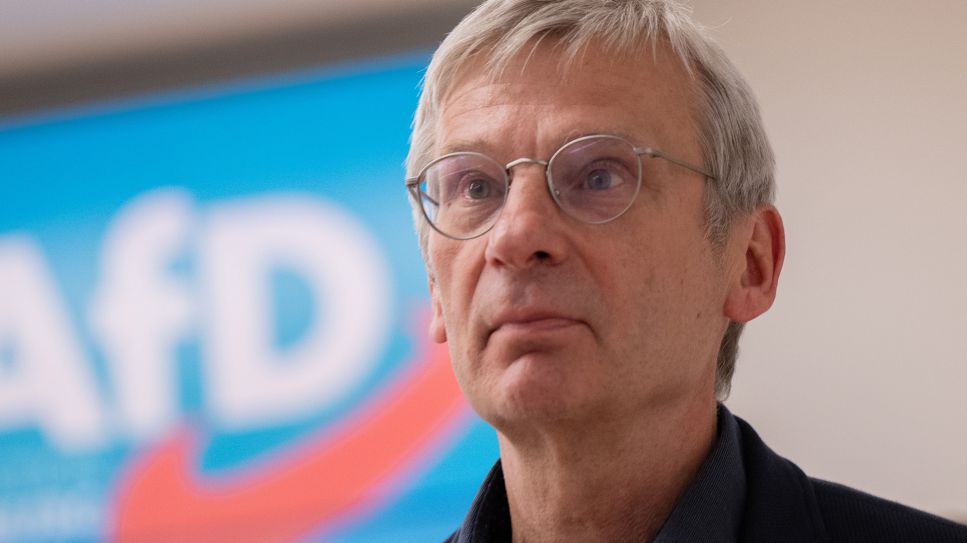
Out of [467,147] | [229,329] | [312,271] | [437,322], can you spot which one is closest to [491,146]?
[467,147]

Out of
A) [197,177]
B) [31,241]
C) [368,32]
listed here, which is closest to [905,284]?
[368,32]

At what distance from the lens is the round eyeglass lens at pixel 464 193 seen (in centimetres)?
129

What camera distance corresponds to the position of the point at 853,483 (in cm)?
260

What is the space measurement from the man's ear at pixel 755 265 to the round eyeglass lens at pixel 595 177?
0.60ft

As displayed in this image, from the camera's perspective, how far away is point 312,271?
10.1 feet

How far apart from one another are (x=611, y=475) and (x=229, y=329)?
2.01 metres

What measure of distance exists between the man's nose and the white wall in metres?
1.54

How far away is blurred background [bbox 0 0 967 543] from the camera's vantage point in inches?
104

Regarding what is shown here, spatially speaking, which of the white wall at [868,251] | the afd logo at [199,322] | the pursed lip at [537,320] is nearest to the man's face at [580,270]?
the pursed lip at [537,320]

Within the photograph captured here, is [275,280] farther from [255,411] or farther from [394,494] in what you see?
[394,494]

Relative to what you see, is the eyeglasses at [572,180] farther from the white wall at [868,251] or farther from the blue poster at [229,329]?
the blue poster at [229,329]

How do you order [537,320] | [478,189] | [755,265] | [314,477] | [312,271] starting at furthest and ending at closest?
1. [312,271]
2. [314,477]
3. [755,265]
4. [478,189]
5. [537,320]

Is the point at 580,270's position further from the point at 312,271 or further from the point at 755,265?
the point at 312,271

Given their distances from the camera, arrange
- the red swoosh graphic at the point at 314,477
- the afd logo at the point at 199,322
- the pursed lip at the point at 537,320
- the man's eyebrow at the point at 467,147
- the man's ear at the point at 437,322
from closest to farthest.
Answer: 1. the pursed lip at the point at 537,320
2. the man's eyebrow at the point at 467,147
3. the man's ear at the point at 437,322
4. the red swoosh graphic at the point at 314,477
5. the afd logo at the point at 199,322
